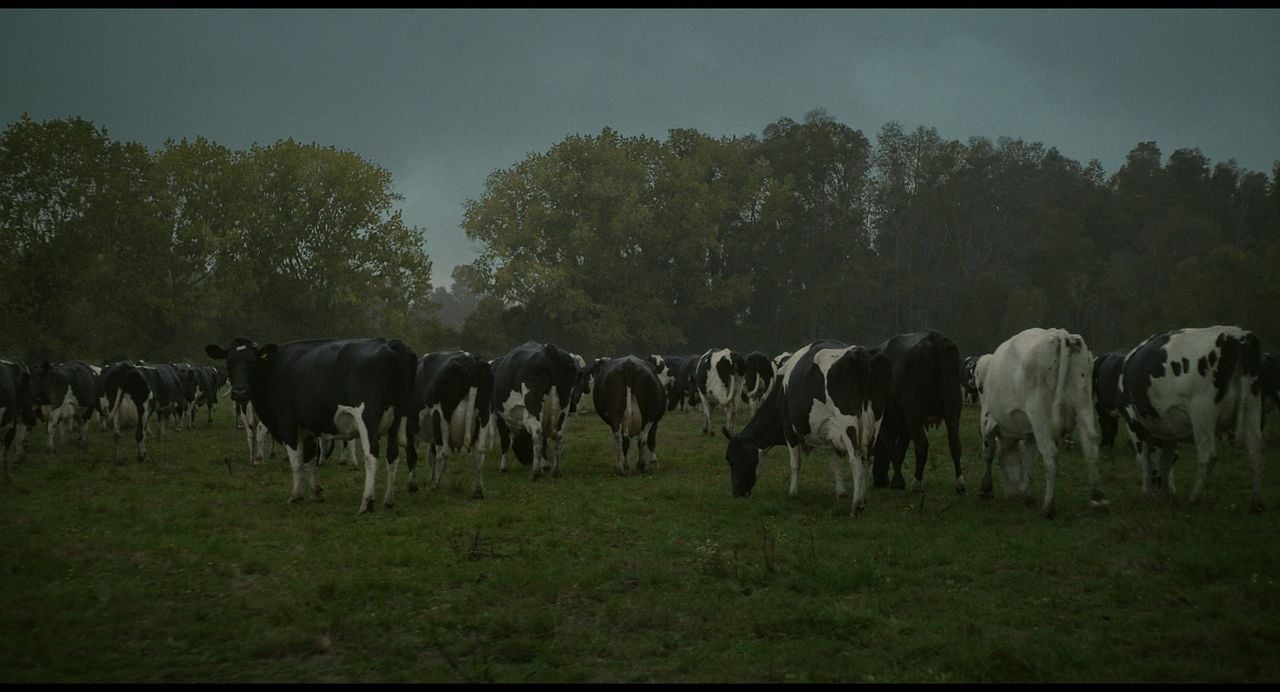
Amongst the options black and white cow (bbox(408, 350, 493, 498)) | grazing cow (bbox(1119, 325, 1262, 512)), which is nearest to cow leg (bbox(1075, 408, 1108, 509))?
grazing cow (bbox(1119, 325, 1262, 512))

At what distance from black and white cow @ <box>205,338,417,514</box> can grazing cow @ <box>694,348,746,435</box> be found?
42.5 ft

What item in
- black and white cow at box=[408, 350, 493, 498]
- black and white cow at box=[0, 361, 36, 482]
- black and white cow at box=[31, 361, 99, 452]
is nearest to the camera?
black and white cow at box=[408, 350, 493, 498]

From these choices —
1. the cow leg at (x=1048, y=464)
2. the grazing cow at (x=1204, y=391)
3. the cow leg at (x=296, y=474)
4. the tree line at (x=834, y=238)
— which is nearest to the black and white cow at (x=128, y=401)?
the cow leg at (x=296, y=474)

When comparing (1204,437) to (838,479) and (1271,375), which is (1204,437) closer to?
(838,479)

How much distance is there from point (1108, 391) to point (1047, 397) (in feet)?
19.3

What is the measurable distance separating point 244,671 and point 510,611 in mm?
2122

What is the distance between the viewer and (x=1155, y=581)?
319 inches

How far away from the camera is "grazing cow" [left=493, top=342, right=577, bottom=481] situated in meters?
16.6

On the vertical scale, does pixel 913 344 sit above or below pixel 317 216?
below

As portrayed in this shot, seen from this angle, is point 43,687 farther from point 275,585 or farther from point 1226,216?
point 1226,216

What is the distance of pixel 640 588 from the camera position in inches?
337

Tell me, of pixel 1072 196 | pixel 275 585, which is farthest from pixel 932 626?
pixel 1072 196

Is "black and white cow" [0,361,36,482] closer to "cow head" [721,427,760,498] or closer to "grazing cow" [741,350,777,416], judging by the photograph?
"cow head" [721,427,760,498]

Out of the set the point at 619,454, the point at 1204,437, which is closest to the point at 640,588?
the point at 1204,437
